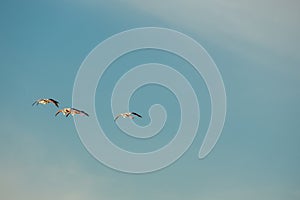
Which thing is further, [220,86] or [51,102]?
[220,86]

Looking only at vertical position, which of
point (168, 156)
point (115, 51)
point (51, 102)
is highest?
point (115, 51)

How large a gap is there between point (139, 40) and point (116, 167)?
53.1 ft

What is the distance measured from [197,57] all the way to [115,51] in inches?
410

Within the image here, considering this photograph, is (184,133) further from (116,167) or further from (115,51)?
(115,51)

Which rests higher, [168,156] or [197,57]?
[197,57]

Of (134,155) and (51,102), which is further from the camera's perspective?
(134,155)

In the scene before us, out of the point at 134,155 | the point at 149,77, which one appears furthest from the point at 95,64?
the point at 134,155

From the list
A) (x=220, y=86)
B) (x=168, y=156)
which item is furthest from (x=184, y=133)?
(x=220, y=86)

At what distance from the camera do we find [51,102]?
4716cm

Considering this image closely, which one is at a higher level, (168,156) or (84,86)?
(84,86)

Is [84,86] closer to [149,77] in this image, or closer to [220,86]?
[149,77]

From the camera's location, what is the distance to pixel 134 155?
203 ft

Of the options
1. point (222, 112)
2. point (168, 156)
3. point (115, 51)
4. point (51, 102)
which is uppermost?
point (115, 51)

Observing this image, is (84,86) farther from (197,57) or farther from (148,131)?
(197,57)
